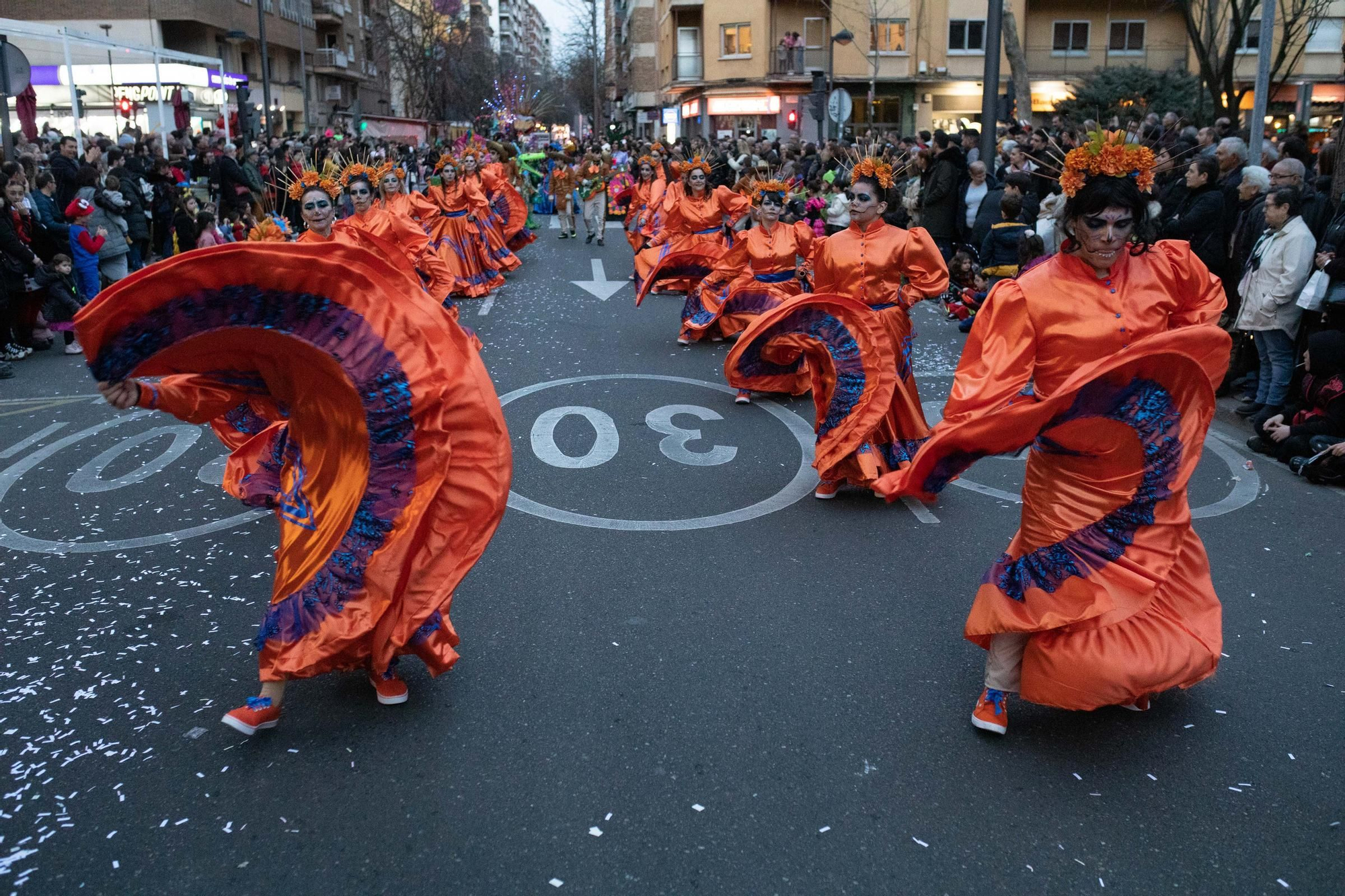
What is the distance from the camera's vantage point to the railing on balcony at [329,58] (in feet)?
179

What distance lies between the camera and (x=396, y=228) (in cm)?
877

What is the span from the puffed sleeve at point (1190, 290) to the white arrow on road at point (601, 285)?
10.6m

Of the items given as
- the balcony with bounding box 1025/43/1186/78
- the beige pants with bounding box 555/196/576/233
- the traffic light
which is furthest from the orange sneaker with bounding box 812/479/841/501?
the balcony with bounding box 1025/43/1186/78

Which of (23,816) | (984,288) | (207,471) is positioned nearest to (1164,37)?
(984,288)

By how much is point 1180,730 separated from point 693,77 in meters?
47.8

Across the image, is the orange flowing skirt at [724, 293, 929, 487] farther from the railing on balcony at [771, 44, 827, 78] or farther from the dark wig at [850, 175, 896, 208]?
the railing on balcony at [771, 44, 827, 78]

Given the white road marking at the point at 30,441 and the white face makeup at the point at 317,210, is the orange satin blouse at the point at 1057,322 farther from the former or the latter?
the white road marking at the point at 30,441

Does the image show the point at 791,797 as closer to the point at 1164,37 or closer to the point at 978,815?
the point at 978,815

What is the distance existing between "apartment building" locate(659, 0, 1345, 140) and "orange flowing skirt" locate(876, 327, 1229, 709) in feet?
124

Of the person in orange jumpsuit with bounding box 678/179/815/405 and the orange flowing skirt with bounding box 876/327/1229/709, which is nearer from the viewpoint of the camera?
the orange flowing skirt with bounding box 876/327/1229/709

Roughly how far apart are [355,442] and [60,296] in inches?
344

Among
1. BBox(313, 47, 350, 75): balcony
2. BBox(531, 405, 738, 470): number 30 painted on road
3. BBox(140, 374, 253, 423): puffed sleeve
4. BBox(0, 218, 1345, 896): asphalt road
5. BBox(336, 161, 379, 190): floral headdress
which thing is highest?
BBox(313, 47, 350, 75): balcony

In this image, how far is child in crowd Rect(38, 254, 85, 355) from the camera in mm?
10625

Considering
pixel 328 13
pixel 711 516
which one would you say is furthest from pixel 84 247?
pixel 328 13
